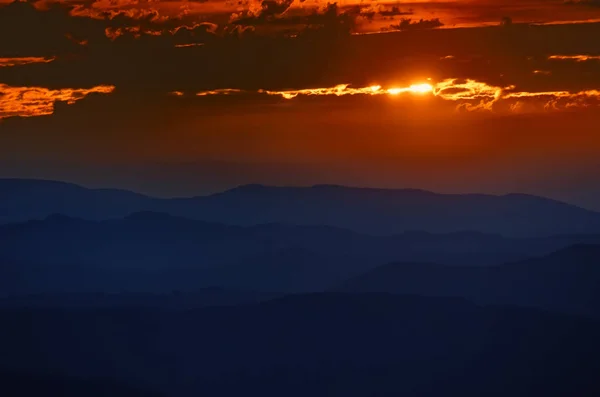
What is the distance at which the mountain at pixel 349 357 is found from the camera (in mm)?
170750

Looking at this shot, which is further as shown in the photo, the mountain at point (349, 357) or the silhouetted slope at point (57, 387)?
the mountain at point (349, 357)

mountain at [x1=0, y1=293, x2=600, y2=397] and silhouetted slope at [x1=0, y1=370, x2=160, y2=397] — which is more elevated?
silhouetted slope at [x1=0, y1=370, x2=160, y2=397]

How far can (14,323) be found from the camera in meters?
196

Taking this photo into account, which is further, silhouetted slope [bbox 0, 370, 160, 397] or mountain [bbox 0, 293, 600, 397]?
mountain [bbox 0, 293, 600, 397]

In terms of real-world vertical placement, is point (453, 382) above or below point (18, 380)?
below

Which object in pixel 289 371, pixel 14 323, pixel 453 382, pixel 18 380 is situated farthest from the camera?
pixel 14 323

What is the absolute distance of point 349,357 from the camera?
18900 centimetres

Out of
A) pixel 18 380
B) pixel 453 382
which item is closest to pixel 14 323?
pixel 18 380

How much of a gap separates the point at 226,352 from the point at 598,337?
70841mm

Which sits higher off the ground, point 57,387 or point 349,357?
point 57,387

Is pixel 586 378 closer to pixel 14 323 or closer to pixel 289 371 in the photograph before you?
pixel 289 371

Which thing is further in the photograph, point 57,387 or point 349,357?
point 349,357

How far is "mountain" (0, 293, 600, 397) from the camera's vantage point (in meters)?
171

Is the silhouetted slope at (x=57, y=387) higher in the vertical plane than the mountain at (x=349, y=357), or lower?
higher
